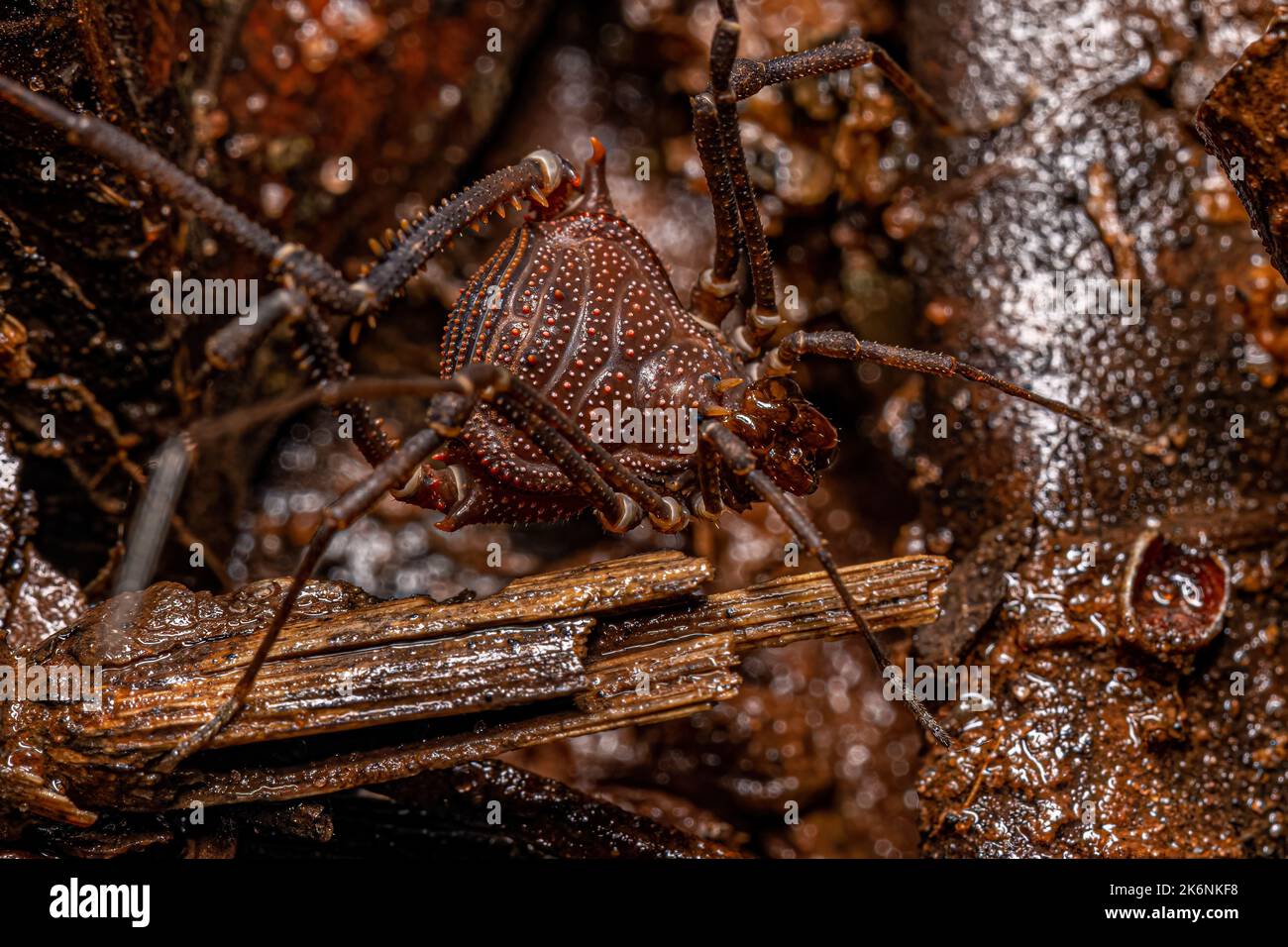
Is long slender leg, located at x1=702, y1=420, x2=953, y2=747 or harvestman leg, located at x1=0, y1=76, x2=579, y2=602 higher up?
harvestman leg, located at x1=0, y1=76, x2=579, y2=602

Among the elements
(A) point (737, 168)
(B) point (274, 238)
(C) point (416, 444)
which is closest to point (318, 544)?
(C) point (416, 444)

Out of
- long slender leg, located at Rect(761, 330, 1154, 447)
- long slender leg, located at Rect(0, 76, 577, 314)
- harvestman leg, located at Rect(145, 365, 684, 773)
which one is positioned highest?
long slender leg, located at Rect(0, 76, 577, 314)

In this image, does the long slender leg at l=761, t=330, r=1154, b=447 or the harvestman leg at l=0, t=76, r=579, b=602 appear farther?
the long slender leg at l=761, t=330, r=1154, b=447

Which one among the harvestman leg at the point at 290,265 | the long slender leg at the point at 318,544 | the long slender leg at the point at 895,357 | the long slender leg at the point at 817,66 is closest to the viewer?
the harvestman leg at the point at 290,265

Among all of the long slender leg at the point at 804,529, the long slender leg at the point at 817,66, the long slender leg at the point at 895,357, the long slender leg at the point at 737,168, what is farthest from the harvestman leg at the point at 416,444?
the long slender leg at the point at 817,66

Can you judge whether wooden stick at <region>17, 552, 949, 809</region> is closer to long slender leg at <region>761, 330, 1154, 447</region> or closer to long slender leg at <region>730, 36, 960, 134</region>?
long slender leg at <region>761, 330, 1154, 447</region>

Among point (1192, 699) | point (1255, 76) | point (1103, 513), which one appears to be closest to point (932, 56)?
point (1255, 76)

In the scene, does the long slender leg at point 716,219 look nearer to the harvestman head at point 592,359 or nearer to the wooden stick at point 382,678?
the harvestman head at point 592,359

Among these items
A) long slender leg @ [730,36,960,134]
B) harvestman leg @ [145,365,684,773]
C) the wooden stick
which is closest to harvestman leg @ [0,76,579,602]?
harvestman leg @ [145,365,684,773]
